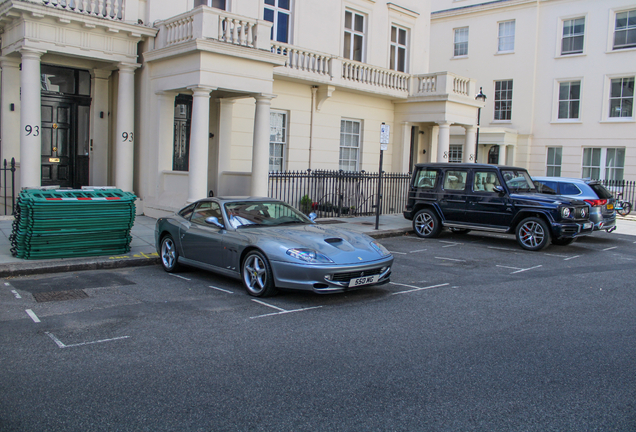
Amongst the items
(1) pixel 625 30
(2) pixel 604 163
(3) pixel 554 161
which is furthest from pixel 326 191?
(1) pixel 625 30

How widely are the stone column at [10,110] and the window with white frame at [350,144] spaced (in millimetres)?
11198

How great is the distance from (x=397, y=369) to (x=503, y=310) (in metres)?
2.83

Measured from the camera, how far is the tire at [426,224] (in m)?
14.4

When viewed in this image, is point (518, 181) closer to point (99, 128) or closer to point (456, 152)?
point (99, 128)

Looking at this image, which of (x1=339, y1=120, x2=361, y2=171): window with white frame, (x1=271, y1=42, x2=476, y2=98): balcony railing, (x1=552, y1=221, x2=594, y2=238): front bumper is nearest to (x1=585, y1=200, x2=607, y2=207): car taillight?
(x1=552, y1=221, x2=594, y2=238): front bumper

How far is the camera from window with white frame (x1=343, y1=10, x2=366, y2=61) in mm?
21719

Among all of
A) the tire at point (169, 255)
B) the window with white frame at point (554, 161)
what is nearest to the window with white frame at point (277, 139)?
the tire at point (169, 255)

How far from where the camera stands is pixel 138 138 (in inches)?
634

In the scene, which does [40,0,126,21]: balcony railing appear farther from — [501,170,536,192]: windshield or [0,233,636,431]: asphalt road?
[501,170,536,192]: windshield

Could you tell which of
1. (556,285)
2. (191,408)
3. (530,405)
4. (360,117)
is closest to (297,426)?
(191,408)

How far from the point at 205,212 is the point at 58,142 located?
9384mm

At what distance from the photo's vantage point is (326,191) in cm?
1828

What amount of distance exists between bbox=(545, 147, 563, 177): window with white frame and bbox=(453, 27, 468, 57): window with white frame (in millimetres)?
7351

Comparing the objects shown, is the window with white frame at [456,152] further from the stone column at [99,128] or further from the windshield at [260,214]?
the windshield at [260,214]
